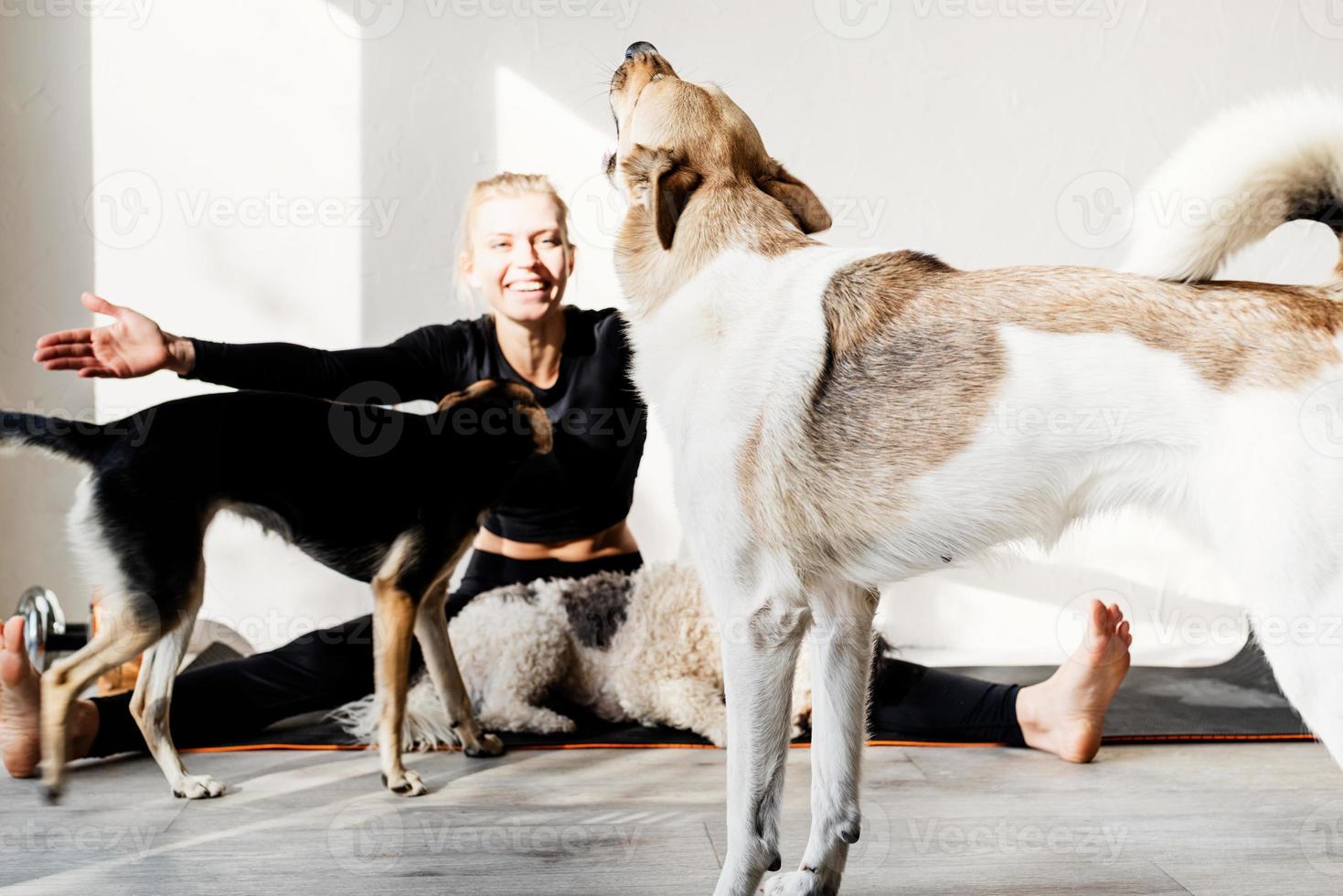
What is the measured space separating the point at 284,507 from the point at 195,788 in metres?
0.57

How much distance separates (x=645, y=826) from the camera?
2000 mm

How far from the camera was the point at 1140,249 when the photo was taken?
1384 millimetres

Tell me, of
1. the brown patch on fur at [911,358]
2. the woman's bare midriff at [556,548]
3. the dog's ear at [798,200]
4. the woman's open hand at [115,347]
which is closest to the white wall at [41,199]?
the woman's bare midriff at [556,548]

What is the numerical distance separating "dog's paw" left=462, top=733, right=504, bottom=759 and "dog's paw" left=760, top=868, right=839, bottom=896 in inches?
36.8

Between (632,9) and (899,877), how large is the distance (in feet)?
8.61

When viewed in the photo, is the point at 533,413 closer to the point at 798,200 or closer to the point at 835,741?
the point at 798,200

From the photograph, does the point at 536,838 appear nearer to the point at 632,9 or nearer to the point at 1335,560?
the point at 1335,560

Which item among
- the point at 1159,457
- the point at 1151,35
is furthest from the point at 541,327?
the point at 1151,35

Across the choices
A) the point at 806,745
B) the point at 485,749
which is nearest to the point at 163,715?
the point at 485,749

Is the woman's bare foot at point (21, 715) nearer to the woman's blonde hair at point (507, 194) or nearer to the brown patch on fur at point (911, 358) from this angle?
the woman's blonde hair at point (507, 194)

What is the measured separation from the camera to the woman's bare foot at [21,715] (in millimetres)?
1990

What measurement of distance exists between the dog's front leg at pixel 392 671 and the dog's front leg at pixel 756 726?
89 centimetres

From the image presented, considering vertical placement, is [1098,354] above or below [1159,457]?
above

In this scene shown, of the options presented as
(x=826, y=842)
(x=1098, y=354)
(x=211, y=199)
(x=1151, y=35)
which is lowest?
(x=826, y=842)
